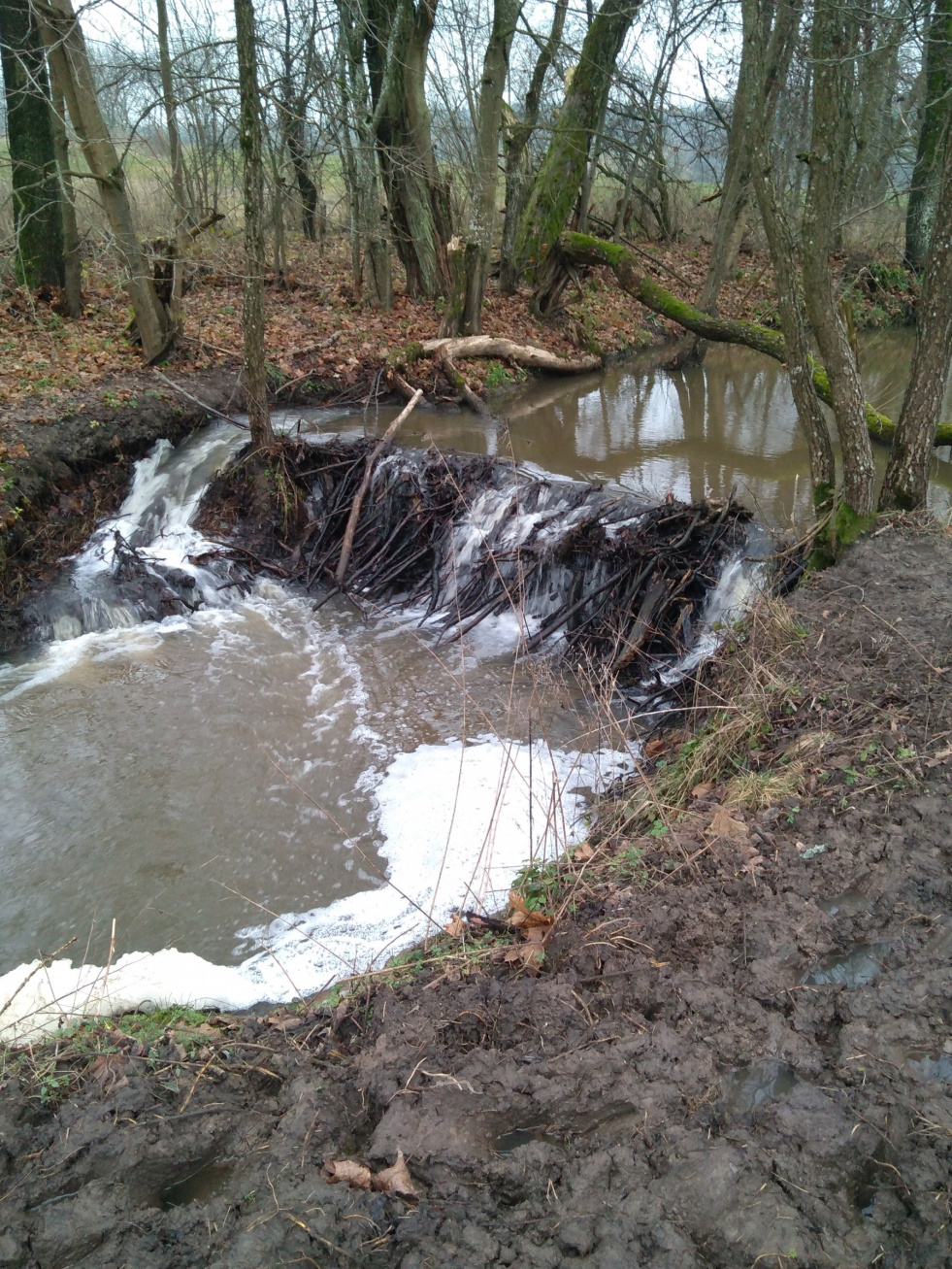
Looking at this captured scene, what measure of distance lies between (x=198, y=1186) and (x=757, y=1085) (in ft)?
6.08

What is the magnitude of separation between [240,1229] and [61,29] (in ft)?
40.7

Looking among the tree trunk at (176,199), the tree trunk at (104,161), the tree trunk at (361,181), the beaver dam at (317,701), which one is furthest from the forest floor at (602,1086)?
the tree trunk at (361,181)

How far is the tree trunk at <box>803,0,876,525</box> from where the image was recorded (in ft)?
18.7

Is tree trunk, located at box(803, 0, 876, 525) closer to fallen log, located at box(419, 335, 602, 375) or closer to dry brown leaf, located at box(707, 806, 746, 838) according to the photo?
dry brown leaf, located at box(707, 806, 746, 838)

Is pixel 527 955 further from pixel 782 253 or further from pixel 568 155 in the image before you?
pixel 568 155

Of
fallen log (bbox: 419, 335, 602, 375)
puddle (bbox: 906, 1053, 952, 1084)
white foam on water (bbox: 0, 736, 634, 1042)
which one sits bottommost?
white foam on water (bbox: 0, 736, 634, 1042)

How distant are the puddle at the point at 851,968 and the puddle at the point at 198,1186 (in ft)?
7.03

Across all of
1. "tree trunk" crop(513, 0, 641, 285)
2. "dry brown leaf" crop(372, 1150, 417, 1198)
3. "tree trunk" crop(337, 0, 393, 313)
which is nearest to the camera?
"dry brown leaf" crop(372, 1150, 417, 1198)

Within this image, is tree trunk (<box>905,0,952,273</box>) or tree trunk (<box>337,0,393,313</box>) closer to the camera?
tree trunk (<box>337,0,393,313</box>)

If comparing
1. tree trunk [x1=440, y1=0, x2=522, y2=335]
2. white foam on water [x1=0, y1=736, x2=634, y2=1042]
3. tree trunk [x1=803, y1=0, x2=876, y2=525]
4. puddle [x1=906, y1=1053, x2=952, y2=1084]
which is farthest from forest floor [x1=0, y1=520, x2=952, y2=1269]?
tree trunk [x1=440, y1=0, x2=522, y2=335]

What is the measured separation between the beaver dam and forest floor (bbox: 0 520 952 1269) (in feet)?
1.54

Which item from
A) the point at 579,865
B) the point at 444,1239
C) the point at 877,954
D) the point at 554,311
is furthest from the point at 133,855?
the point at 554,311

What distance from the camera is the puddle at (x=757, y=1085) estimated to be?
8.38ft

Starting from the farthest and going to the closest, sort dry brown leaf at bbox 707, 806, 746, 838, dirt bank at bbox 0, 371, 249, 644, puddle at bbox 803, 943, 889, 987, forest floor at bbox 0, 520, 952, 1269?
dirt bank at bbox 0, 371, 249, 644 < dry brown leaf at bbox 707, 806, 746, 838 < puddle at bbox 803, 943, 889, 987 < forest floor at bbox 0, 520, 952, 1269
